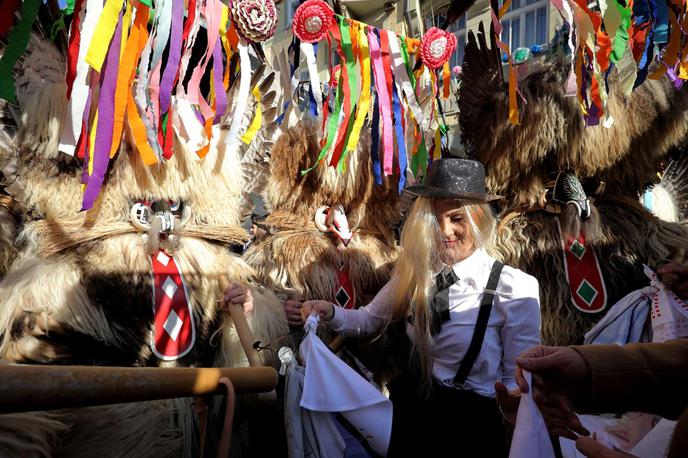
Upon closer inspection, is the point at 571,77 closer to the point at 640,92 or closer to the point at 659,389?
the point at 640,92

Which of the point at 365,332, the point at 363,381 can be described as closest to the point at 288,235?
the point at 365,332

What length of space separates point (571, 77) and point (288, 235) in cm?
161

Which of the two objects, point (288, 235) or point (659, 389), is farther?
Result: point (288, 235)

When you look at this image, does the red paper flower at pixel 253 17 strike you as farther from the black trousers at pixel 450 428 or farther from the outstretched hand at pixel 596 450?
the outstretched hand at pixel 596 450

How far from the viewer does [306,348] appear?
1.73 m

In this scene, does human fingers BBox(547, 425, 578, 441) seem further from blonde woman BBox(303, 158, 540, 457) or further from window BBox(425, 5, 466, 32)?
window BBox(425, 5, 466, 32)

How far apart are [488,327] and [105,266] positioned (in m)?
1.44

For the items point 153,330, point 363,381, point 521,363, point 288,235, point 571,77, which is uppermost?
point 571,77

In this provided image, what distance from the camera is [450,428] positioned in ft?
5.29

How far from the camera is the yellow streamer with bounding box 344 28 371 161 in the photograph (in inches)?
96.2

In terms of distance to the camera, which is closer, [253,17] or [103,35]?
[103,35]

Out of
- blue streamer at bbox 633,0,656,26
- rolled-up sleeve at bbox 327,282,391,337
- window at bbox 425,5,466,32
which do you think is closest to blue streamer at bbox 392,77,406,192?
window at bbox 425,5,466,32

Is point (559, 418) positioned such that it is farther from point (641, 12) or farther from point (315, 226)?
point (641, 12)

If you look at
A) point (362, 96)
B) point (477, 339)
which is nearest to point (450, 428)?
point (477, 339)
